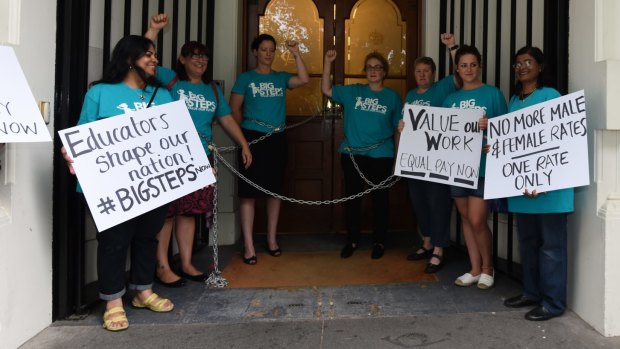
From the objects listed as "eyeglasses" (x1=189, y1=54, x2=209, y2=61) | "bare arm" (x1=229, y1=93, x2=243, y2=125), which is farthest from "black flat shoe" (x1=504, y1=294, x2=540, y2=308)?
"eyeglasses" (x1=189, y1=54, x2=209, y2=61)

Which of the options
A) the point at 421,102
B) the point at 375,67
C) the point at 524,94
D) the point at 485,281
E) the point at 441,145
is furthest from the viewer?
the point at 375,67

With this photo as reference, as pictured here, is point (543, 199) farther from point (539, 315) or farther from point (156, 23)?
point (156, 23)

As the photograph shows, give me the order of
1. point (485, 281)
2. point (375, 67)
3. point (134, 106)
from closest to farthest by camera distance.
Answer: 1. point (134, 106)
2. point (485, 281)
3. point (375, 67)

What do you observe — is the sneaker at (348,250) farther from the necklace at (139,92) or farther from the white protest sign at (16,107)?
the white protest sign at (16,107)

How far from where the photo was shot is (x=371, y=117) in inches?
156

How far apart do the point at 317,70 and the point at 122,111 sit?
9.41ft

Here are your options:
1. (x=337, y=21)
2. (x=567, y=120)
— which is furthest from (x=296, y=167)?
(x=567, y=120)

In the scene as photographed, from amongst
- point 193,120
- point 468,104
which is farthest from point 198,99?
point 468,104

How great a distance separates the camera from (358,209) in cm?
418

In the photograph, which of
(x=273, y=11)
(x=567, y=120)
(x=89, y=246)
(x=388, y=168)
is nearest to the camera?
(x=567, y=120)

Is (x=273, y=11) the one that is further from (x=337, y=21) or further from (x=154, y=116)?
(x=154, y=116)

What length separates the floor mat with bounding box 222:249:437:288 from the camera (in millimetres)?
3543

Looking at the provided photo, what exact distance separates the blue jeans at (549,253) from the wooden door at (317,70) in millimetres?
2316

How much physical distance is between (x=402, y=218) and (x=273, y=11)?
9.09 feet
